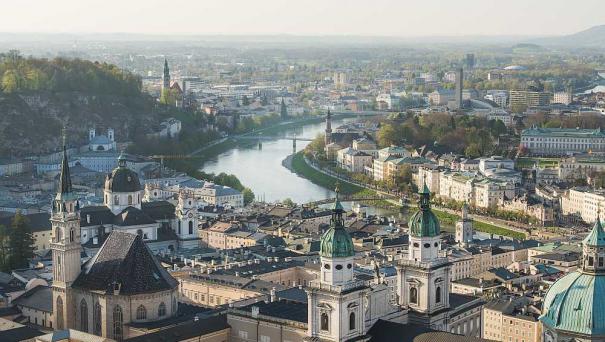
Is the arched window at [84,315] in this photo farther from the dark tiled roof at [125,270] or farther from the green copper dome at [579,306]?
the green copper dome at [579,306]

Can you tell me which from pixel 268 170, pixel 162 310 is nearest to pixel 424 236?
pixel 162 310

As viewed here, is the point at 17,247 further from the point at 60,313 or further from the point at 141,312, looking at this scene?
the point at 141,312

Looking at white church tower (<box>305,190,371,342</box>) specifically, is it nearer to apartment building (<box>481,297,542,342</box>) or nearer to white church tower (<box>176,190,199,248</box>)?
apartment building (<box>481,297,542,342</box>)

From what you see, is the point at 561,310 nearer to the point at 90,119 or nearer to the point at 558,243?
the point at 558,243

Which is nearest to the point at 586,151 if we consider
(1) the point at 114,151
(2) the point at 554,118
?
(2) the point at 554,118

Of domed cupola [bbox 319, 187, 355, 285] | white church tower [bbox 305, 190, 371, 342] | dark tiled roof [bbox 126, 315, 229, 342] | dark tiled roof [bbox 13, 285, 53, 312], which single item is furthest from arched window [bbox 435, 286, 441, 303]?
dark tiled roof [bbox 13, 285, 53, 312]

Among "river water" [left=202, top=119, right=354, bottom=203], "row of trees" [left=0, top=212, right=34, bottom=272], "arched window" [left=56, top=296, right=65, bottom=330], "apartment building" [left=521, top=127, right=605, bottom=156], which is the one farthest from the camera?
"apartment building" [left=521, top=127, right=605, bottom=156]
